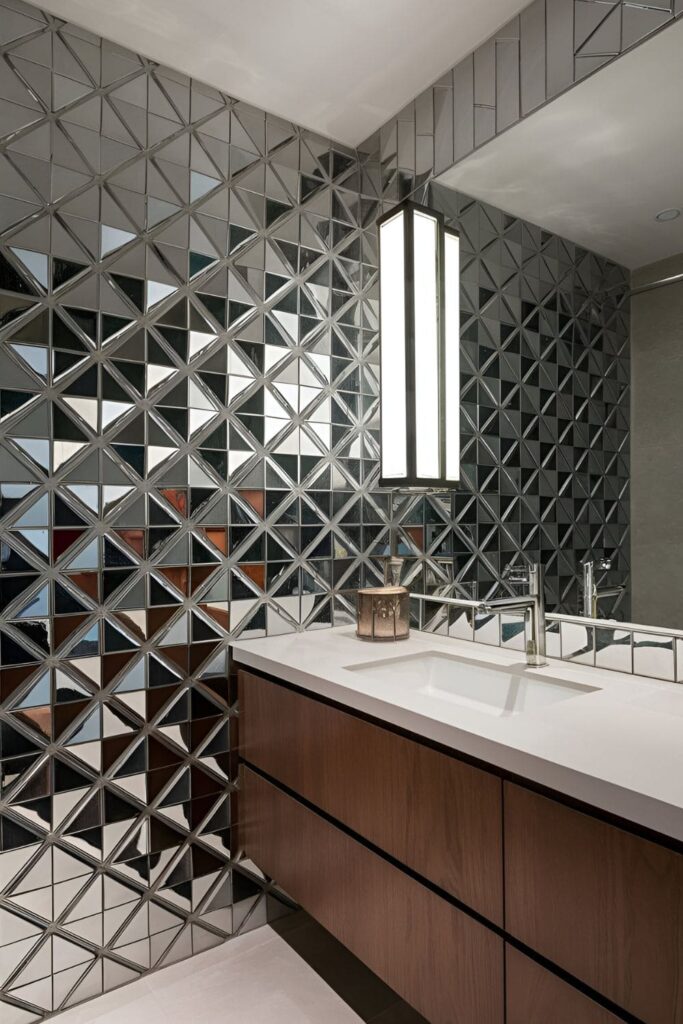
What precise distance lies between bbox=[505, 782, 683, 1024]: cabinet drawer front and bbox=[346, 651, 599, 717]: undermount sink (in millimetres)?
385

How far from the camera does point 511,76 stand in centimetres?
163

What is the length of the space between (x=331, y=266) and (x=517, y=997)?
76.5 inches

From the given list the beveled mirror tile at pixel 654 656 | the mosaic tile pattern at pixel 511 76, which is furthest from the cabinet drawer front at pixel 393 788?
the mosaic tile pattern at pixel 511 76

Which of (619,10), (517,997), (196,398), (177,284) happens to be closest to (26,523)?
(196,398)

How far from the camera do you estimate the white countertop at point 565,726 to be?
0.84m

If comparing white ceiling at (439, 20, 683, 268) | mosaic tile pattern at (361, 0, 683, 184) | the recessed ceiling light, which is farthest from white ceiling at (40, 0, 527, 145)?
the recessed ceiling light

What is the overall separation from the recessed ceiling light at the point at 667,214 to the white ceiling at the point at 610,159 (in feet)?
0.03

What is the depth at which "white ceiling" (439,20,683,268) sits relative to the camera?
1362 millimetres

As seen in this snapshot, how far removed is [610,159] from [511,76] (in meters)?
0.38

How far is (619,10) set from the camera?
139 centimetres

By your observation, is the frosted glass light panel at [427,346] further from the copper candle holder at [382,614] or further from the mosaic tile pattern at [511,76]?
the copper candle holder at [382,614]

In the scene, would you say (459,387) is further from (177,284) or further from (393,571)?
(177,284)

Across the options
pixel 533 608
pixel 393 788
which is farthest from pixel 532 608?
pixel 393 788

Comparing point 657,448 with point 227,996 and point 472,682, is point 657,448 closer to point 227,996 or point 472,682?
point 472,682
